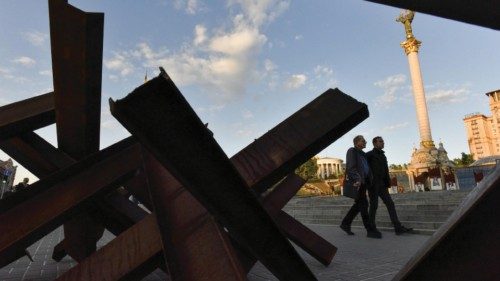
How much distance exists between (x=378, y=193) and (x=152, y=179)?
5948 millimetres

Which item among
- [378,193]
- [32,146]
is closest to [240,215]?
[32,146]

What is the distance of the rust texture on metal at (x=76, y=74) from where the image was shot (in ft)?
5.07

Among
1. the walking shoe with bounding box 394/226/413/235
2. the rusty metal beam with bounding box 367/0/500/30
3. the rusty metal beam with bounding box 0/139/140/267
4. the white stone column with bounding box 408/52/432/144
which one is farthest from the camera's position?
the white stone column with bounding box 408/52/432/144

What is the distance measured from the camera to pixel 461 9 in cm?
55

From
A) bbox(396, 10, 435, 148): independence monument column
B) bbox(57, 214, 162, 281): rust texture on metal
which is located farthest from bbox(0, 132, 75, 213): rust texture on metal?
bbox(396, 10, 435, 148): independence monument column

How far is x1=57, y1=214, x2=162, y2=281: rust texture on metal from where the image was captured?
4.20 ft

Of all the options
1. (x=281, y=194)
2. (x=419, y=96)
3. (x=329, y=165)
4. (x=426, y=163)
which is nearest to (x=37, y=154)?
(x=281, y=194)

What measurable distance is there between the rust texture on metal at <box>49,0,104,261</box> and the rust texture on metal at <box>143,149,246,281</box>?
0.69 meters

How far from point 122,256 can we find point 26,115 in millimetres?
1161

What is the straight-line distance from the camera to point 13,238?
1456 mm

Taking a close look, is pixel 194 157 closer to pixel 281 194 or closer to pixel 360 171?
pixel 281 194

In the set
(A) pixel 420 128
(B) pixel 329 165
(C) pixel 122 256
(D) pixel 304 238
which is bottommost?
(D) pixel 304 238

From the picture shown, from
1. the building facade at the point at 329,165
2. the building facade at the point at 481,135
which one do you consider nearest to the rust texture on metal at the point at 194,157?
Result: the building facade at the point at 329,165

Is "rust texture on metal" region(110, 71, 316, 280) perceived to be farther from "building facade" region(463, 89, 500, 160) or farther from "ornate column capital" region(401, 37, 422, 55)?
"building facade" region(463, 89, 500, 160)
